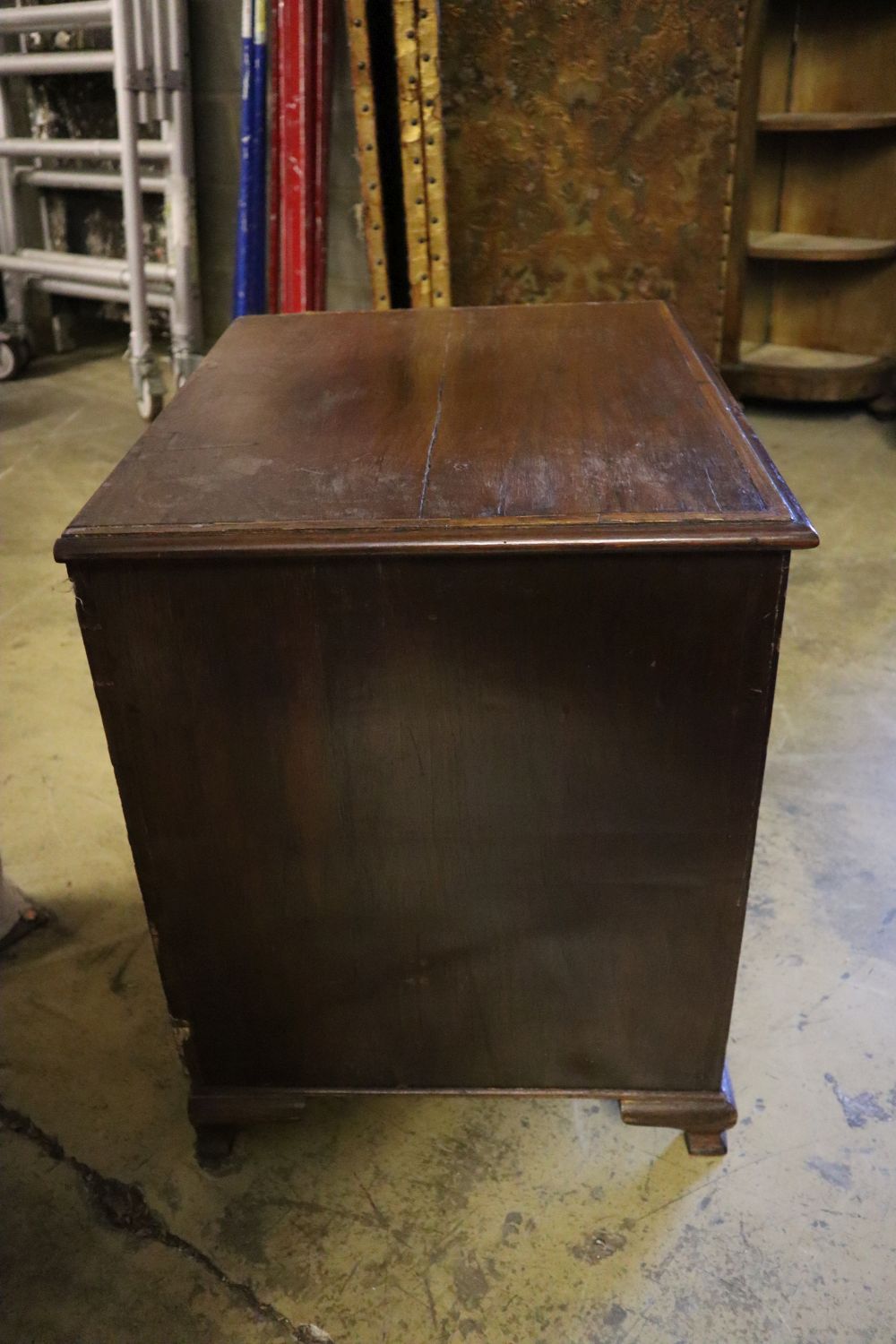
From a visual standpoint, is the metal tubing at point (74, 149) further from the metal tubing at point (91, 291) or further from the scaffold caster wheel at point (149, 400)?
the scaffold caster wheel at point (149, 400)

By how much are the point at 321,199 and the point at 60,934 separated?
7.64 ft

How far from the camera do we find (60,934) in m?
1.64

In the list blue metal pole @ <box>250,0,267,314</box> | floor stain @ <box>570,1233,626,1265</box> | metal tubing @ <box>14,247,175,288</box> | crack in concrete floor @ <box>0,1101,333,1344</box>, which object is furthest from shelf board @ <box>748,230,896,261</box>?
crack in concrete floor @ <box>0,1101,333,1344</box>

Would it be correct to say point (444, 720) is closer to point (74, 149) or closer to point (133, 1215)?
point (133, 1215)

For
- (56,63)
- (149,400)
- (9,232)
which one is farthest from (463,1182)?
(9,232)

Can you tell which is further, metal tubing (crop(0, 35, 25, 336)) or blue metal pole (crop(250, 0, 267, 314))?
metal tubing (crop(0, 35, 25, 336))

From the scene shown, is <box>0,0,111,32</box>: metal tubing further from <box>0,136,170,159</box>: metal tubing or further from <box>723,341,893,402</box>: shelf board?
<box>723,341,893,402</box>: shelf board

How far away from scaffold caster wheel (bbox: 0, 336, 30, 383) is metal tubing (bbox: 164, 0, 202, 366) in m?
0.97

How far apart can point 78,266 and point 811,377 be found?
244 cm

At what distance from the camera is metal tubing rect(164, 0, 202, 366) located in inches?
127

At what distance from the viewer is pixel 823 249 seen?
3387 millimetres

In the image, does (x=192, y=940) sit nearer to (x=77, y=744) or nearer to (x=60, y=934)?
(x=60, y=934)

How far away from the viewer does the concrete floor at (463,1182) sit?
43.9 inches

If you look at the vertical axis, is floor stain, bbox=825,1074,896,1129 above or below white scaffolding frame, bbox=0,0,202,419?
below
